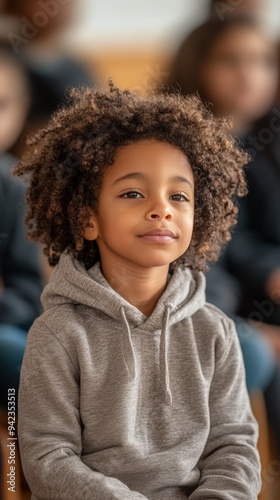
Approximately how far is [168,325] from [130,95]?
0.35 m

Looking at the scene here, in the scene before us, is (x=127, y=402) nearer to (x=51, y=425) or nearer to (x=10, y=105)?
(x=51, y=425)

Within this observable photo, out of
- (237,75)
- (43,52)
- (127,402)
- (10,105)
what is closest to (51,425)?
(127,402)

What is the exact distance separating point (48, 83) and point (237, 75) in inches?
17.8

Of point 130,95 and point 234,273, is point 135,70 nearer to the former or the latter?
point 234,273

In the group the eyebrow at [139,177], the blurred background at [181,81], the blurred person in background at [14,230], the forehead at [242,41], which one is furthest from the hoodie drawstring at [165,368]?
the forehead at [242,41]

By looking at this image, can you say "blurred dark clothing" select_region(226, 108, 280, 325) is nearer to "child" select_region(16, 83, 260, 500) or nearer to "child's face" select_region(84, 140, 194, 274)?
"child" select_region(16, 83, 260, 500)

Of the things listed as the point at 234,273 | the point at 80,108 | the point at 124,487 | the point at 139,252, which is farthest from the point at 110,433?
the point at 234,273

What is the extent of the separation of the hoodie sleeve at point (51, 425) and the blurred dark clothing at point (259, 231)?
748mm

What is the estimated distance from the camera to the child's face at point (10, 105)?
5.19 feet

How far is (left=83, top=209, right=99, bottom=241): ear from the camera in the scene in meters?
1.09

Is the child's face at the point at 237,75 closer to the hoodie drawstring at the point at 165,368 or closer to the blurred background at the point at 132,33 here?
the blurred background at the point at 132,33

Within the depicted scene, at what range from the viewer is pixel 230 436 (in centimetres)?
109

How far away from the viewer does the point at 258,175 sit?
174 centimetres

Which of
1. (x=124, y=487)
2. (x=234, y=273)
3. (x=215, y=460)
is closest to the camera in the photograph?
(x=124, y=487)
